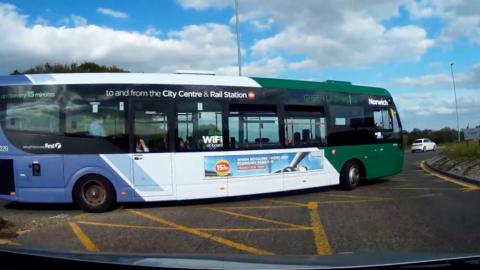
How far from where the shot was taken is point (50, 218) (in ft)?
34.2

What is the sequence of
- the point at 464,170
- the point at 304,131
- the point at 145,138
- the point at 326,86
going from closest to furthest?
the point at 145,138 → the point at 304,131 → the point at 326,86 → the point at 464,170

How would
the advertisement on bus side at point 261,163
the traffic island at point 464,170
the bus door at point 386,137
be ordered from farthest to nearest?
the traffic island at point 464,170 → the bus door at point 386,137 → the advertisement on bus side at point 261,163

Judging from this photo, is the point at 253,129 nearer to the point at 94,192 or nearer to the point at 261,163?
the point at 261,163

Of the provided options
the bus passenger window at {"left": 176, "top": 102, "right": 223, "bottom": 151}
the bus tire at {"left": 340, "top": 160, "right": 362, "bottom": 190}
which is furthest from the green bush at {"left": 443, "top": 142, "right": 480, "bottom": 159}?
the bus passenger window at {"left": 176, "top": 102, "right": 223, "bottom": 151}

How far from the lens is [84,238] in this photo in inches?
327

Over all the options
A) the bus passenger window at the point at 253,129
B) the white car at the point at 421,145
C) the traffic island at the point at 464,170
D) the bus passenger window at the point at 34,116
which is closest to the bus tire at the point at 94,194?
the bus passenger window at the point at 34,116

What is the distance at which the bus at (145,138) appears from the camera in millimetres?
11062

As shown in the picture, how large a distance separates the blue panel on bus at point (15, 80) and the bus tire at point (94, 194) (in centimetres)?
239

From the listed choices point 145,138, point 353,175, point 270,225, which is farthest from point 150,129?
point 353,175

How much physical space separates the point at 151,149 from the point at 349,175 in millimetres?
6108

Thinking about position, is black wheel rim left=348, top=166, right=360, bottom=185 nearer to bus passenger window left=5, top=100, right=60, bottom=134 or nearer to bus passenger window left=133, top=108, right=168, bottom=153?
bus passenger window left=133, top=108, right=168, bottom=153

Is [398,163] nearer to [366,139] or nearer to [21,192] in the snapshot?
[366,139]

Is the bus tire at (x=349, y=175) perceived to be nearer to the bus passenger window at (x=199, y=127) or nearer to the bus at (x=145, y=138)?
the bus at (x=145, y=138)

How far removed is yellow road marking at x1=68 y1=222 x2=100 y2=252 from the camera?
7480 millimetres
